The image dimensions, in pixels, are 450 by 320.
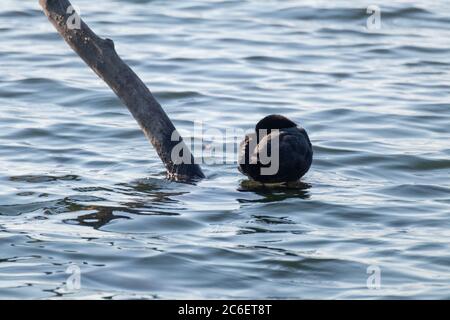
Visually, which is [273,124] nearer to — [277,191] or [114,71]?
[277,191]

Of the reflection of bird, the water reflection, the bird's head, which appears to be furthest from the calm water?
the bird's head

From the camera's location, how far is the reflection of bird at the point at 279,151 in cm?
771

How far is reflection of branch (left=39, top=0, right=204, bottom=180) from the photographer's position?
762cm

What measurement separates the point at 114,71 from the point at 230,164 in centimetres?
171

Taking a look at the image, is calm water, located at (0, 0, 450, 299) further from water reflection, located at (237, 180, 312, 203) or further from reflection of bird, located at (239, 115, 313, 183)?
reflection of bird, located at (239, 115, 313, 183)

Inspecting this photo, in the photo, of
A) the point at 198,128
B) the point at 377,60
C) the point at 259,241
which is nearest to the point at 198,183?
the point at 259,241

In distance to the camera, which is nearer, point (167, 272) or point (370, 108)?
point (167, 272)

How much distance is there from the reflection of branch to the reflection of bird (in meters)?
0.51

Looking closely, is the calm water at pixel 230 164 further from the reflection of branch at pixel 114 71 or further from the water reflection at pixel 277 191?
the reflection of branch at pixel 114 71

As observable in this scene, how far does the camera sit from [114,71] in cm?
769

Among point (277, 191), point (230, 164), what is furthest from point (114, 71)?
point (230, 164)
